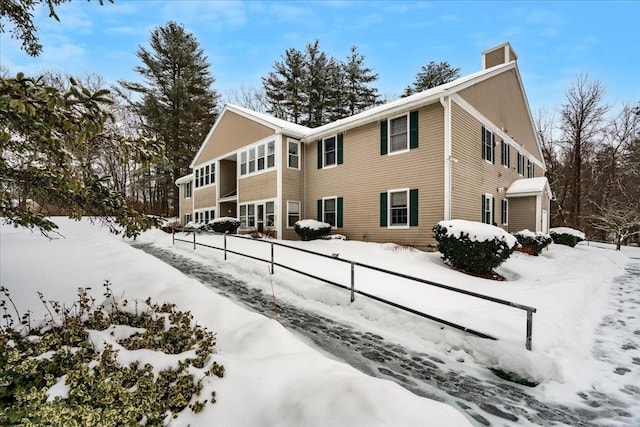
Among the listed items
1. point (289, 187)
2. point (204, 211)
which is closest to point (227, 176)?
point (204, 211)

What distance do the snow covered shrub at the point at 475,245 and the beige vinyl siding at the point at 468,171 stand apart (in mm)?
2040

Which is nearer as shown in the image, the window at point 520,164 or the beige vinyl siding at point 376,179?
the beige vinyl siding at point 376,179

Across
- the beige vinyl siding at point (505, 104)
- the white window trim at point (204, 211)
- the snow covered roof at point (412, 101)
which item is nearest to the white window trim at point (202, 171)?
the white window trim at point (204, 211)

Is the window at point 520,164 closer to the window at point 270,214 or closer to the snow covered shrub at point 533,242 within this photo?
the snow covered shrub at point 533,242

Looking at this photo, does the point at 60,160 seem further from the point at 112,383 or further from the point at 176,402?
the point at 176,402

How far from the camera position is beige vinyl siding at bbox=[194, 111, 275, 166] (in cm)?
1689

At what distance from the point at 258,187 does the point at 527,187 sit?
1420cm

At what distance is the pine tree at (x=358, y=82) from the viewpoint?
98.4ft

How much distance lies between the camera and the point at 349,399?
2.19 metres

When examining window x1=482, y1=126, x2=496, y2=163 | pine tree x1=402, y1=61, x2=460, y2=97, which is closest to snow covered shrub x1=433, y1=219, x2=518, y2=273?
window x1=482, y1=126, x2=496, y2=163

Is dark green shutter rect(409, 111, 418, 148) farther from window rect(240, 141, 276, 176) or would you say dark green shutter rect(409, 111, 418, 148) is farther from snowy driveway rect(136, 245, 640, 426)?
snowy driveway rect(136, 245, 640, 426)

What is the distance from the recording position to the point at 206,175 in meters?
21.1

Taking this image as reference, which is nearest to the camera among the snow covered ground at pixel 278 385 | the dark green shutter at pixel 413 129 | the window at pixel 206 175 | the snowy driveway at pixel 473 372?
the snow covered ground at pixel 278 385

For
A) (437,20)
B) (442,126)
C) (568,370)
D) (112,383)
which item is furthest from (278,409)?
(437,20)
